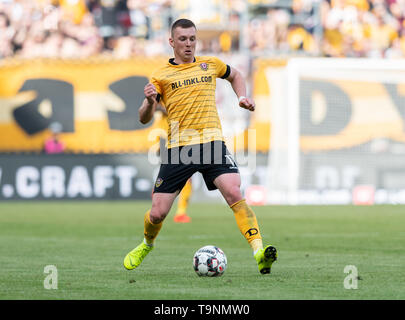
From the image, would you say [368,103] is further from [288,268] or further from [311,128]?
[288,268]

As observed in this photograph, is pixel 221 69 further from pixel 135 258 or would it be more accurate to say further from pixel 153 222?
pixel 135 258

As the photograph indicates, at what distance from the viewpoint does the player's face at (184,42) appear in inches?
317

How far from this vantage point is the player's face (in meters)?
8.06

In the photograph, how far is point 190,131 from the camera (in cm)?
816

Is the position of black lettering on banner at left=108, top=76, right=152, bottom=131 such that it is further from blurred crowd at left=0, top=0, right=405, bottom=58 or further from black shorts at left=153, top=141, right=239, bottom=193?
black shorts at left=153, top=141, right=239, bottom=193

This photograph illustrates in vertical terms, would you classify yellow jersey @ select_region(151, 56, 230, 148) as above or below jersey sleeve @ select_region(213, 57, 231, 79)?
below

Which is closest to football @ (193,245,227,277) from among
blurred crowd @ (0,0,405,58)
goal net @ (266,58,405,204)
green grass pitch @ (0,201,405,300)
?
green grass pitch @ (0,201,405,300)

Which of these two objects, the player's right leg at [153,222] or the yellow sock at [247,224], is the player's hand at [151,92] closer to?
the player's right leg at [153,222]

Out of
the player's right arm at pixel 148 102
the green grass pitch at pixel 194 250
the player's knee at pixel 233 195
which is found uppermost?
the player's right arm at pixel 148 102

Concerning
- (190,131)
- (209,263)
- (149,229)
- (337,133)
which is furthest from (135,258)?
(337,133)

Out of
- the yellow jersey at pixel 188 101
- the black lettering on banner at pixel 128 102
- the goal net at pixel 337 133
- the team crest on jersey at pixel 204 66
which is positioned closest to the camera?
the yellow jersey at pixel 188 101

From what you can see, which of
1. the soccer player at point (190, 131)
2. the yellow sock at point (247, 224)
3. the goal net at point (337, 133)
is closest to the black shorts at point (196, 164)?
the soccer player at point (190, 131)

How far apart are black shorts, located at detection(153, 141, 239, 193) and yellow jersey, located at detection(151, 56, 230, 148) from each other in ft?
0.25

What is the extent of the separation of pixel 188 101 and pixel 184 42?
0.55 metres
